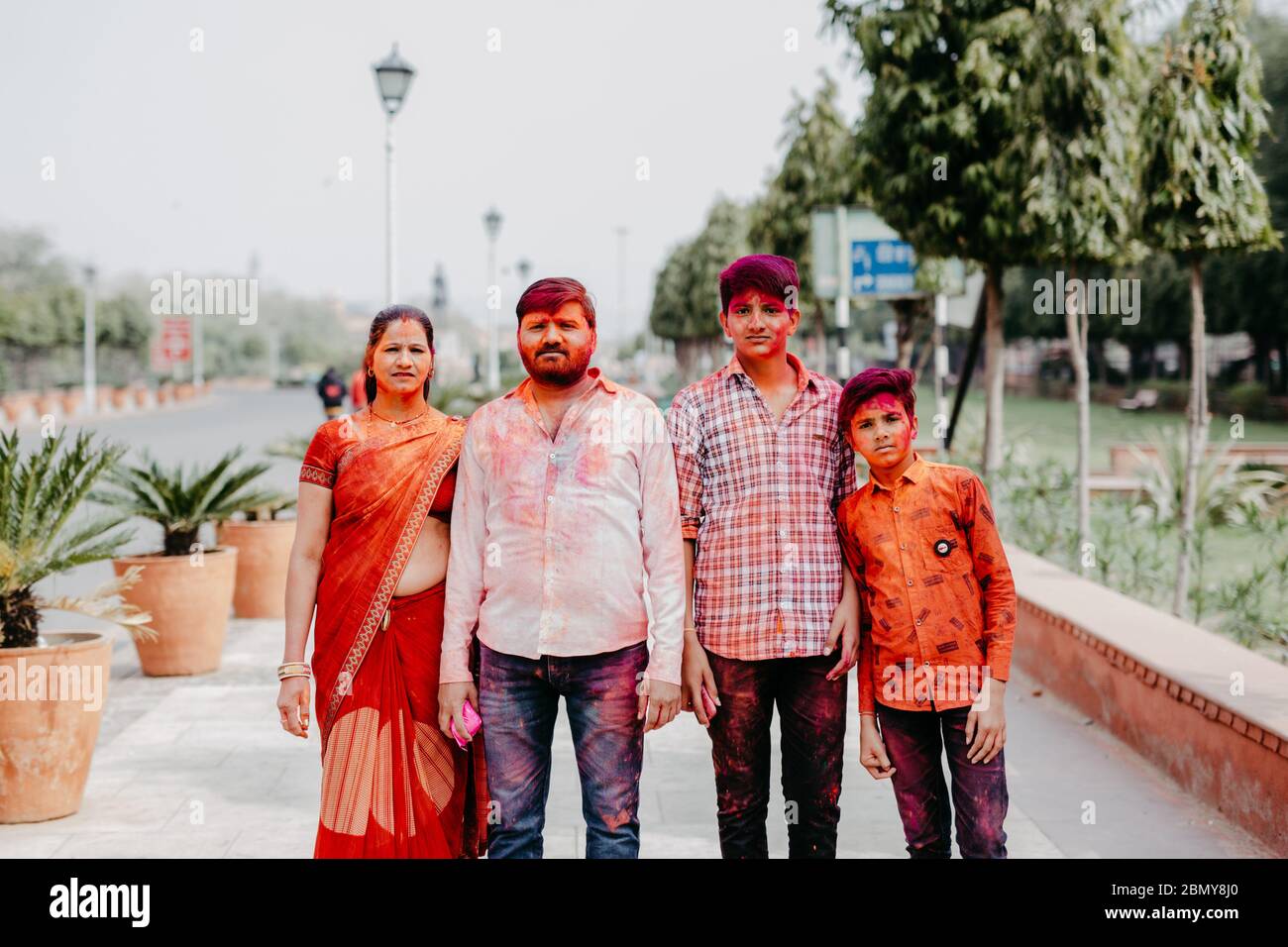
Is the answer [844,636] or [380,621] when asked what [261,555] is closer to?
[380,621]

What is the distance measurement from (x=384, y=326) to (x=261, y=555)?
6015mm

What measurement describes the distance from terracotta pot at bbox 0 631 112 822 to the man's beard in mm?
2688

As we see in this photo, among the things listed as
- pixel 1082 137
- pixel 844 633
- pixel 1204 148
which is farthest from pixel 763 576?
pixel 1082 137

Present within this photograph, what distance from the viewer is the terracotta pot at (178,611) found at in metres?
7.65

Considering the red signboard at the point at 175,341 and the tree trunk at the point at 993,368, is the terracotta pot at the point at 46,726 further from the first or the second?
the red signboard at the point at 175,341

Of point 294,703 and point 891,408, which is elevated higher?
point 891,408

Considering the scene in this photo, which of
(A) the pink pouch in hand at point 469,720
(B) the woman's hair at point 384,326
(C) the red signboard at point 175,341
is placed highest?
(C) the red signboard at point 175,341

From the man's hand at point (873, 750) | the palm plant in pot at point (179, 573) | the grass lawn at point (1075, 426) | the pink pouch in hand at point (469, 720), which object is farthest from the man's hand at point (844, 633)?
the grass lawn at point (1075, 426)

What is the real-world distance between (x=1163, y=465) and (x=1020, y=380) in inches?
1967

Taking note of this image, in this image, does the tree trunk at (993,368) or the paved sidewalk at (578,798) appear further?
the tree trunk at (993,368)

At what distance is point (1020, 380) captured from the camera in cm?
6116

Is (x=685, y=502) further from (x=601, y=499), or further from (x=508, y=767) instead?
(x=508, y=767)

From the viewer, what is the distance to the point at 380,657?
3.71 metres

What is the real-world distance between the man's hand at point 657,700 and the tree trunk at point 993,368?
25.4 ft
